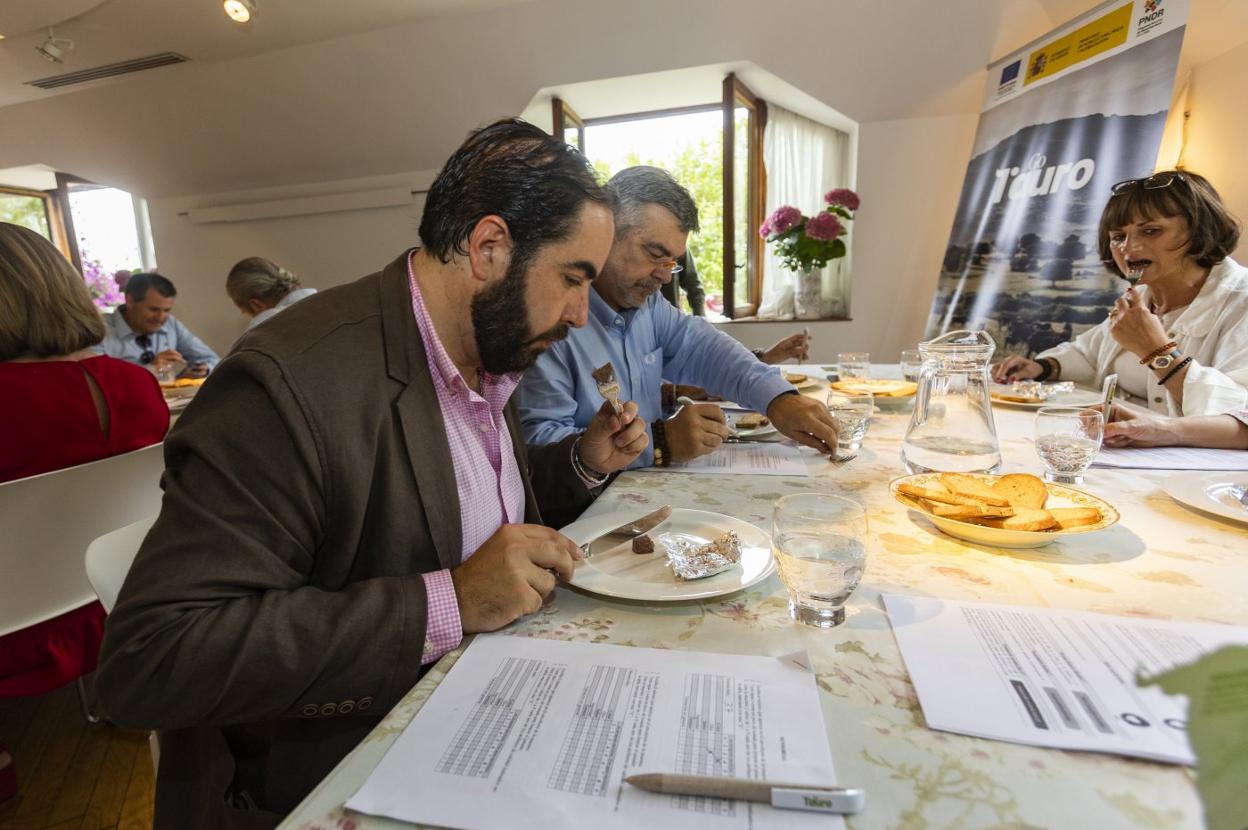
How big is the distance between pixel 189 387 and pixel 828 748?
3.48 m

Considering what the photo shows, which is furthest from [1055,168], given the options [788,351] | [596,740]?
[596,740]

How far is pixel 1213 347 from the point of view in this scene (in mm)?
1974

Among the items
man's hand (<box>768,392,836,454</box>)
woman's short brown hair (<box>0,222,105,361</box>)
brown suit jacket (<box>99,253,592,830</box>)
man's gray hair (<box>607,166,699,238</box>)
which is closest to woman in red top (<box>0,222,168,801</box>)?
woman's short brown hair (<box>0,222,105,361</box>)

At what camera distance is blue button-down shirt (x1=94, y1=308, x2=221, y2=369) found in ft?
12.9

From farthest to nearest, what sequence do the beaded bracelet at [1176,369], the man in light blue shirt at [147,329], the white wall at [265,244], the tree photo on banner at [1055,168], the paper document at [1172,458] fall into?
1. the white wall at [265,244]
2. the man in light blue shirt at [147,329]
3. the tree photo on banner at [1055,168]
4. the beaded bracelet at [1176,369]
5. the paper document at [1172,458]

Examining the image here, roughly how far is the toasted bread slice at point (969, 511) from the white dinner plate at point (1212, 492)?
1.21 feet

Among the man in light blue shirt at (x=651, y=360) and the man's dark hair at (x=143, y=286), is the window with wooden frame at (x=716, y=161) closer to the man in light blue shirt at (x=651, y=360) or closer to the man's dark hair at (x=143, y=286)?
the man in light blue shirt at (x=651, y=360)

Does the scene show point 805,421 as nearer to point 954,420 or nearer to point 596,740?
point 954,420

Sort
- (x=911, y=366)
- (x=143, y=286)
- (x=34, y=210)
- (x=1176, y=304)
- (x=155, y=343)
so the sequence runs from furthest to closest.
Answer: (x=34, y=210) < (x=155, y=343) < (x=143, y=286) < (x=911, y=366) < (x=1176, y=304)

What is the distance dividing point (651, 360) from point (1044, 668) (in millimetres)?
1432

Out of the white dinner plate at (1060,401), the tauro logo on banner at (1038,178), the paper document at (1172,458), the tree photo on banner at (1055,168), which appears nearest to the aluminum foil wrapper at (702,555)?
the paper document at (1172,458)

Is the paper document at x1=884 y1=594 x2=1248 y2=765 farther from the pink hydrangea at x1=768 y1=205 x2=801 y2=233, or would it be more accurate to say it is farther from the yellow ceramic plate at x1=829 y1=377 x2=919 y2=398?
the pink hydrangea at x1=768 y1=205 x2=801 y2=233

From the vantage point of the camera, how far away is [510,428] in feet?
3.76

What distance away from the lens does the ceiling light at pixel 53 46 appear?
12.6 feet
